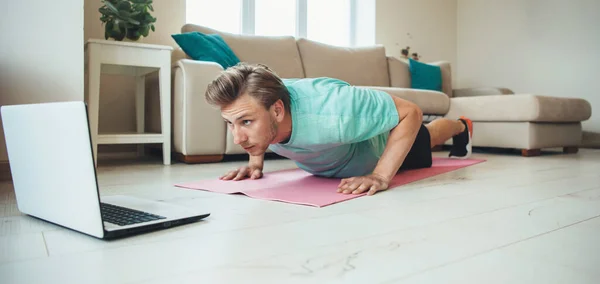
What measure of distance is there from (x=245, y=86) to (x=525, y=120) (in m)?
2.49

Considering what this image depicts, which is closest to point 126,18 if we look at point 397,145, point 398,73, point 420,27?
point 397,145

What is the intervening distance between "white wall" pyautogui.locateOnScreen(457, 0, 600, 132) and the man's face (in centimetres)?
395

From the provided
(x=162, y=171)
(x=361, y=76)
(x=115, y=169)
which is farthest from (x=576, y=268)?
(x=361, y=76)

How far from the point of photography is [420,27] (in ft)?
16.3

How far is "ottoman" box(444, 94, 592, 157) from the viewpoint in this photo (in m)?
3.06

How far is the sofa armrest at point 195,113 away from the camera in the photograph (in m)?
2.41

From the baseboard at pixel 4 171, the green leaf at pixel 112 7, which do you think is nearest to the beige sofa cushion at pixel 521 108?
the green leaf at pixel 112 7

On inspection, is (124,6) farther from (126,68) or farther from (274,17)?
→ (274,17)

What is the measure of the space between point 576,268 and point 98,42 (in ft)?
7.45

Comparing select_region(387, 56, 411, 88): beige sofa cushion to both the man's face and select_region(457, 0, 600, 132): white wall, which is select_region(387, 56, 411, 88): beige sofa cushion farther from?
the man's face

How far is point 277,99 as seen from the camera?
1299 mm

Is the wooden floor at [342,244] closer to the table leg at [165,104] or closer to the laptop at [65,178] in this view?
the laptop at [65,178]

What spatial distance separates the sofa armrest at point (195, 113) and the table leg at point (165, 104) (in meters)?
0.06

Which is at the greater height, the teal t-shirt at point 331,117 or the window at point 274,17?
the window at point 274,17
